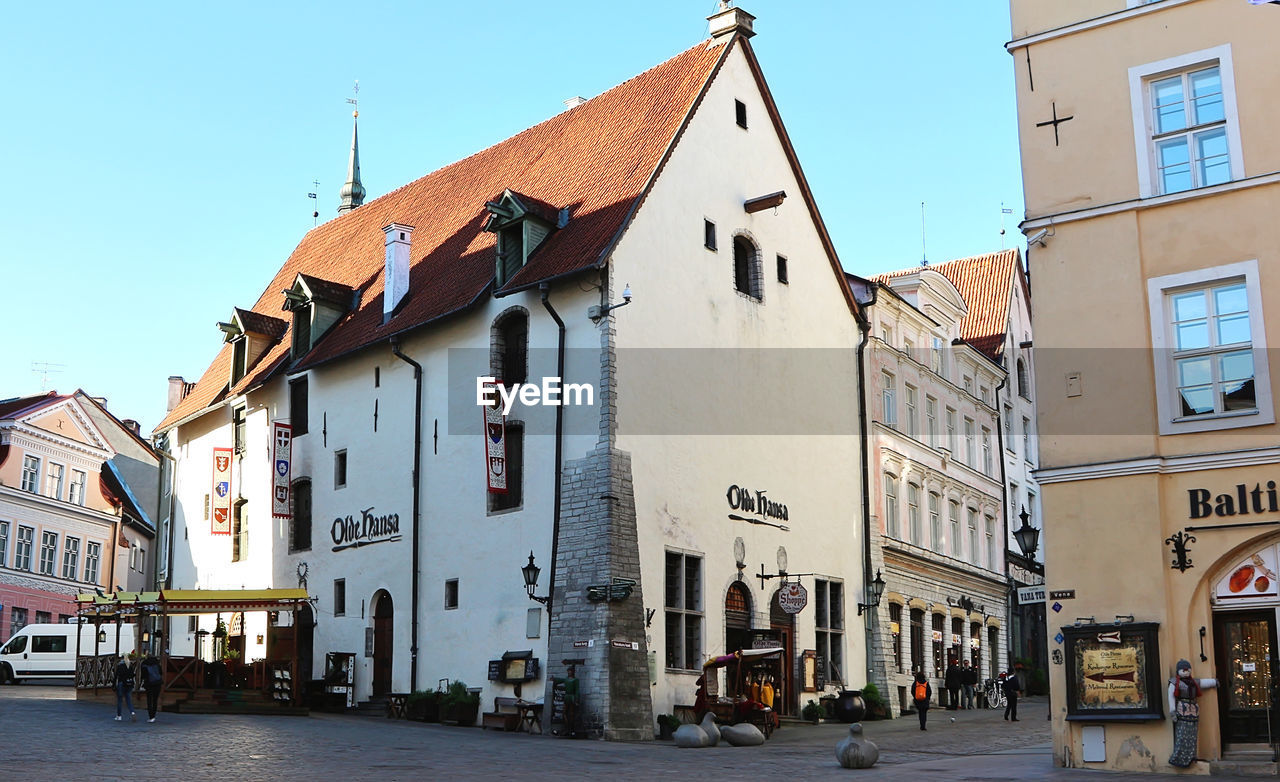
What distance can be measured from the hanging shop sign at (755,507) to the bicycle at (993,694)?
1324cm

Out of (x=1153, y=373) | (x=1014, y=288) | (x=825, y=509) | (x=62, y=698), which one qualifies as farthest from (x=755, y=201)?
(x=1014, y=288)

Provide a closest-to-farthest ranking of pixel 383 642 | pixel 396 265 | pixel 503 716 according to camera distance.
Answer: pixel 503 716 < pixel 383 642 < pixel 396 265

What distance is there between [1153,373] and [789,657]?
51.4ft

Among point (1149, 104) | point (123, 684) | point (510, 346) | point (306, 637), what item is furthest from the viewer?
point (306, 637)

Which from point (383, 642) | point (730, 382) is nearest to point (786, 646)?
point (730, 382)

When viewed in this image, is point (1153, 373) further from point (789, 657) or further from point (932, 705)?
point (932, 705)

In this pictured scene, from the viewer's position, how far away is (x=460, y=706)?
29.9 m

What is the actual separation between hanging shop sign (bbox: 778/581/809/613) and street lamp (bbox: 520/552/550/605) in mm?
5498

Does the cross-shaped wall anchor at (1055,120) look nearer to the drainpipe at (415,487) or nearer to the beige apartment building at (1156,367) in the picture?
the beige apartment building at (1156,367)

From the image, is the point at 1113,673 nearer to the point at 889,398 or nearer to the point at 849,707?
the point at 849,707

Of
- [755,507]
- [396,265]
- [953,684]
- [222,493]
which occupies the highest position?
[396,265]

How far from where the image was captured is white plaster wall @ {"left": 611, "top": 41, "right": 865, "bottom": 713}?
30188 millimetres

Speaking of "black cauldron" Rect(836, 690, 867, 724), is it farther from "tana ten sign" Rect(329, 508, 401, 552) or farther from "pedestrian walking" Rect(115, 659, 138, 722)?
"pedestrian walking" Rect(115, 659, 138, 722)

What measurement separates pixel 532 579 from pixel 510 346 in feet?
19.2
